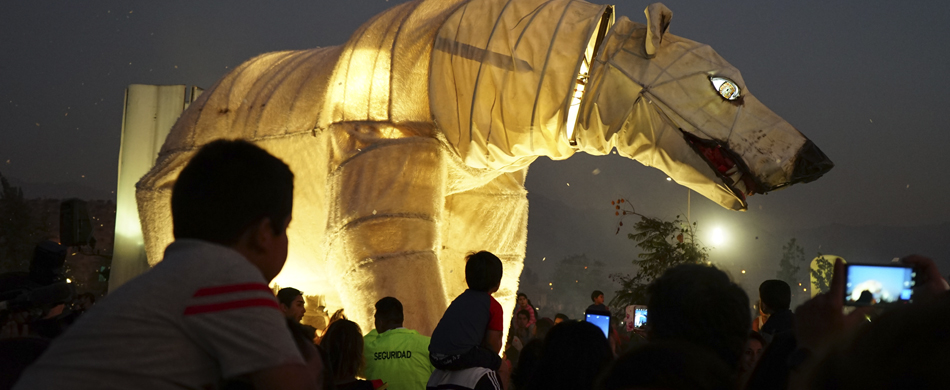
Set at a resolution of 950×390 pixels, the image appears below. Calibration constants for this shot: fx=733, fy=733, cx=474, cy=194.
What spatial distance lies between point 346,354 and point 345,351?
0.01 m

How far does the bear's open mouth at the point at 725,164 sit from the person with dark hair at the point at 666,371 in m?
3.72

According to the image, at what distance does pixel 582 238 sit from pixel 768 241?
12983mm

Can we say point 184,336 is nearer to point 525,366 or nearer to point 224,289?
point 224,289

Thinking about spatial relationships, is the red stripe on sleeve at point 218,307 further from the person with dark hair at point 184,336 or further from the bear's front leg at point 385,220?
the bear's front leg at point 385,220

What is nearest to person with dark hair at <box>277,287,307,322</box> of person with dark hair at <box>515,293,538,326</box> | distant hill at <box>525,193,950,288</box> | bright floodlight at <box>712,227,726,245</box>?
person with dark hair at <box>515,293,538,326</box>

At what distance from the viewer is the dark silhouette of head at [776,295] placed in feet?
10.1

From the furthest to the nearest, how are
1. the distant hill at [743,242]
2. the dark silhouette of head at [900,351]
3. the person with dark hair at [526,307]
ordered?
1. the distant hill at [743,242]
2. the person with dark hair at [526,307]
3. the dark silhouette of head at [900,351]

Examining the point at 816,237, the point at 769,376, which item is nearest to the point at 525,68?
the point at 769,376

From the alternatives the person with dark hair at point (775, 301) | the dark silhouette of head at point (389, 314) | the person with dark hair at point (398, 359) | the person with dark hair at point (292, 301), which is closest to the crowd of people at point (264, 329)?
the person with dark hair at point (775, 301)

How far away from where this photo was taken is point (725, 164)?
4.67 metres

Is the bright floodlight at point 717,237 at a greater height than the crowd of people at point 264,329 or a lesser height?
lesser

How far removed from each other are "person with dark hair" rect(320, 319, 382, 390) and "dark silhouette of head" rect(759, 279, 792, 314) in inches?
66.0

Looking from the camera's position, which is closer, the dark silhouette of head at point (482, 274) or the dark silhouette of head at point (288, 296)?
the dark silhouette of head at point (482, 274)

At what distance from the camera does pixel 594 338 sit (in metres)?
1.87
